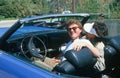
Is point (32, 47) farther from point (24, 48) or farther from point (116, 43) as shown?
point (116, 43)

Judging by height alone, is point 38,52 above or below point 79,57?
below

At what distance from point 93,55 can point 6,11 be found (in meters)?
54.2

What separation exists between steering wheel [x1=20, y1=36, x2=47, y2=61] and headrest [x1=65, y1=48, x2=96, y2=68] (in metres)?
0.70

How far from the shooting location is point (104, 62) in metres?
4.50

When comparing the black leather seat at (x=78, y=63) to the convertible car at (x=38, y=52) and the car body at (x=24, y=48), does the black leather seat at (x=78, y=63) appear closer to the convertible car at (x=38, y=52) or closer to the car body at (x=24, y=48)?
the convertible car at (x=38, y=52)

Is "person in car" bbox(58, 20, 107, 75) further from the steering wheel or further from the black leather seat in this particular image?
the steering wheel

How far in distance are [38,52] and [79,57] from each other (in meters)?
1.16

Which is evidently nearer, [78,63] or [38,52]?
[78,63]

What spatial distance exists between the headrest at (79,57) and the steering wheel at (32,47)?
27.7 inches

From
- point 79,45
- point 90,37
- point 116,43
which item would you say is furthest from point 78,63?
point 90,37

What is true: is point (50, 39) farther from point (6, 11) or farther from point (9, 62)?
point (6, 11)

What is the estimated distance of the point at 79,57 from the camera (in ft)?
11.6

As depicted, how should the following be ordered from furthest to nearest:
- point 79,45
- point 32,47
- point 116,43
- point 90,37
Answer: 1. point 90,37
2. point 116,43
3. point 32,47
4. point 79,45

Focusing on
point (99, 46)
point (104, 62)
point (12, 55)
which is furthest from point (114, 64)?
point (12, 55)
